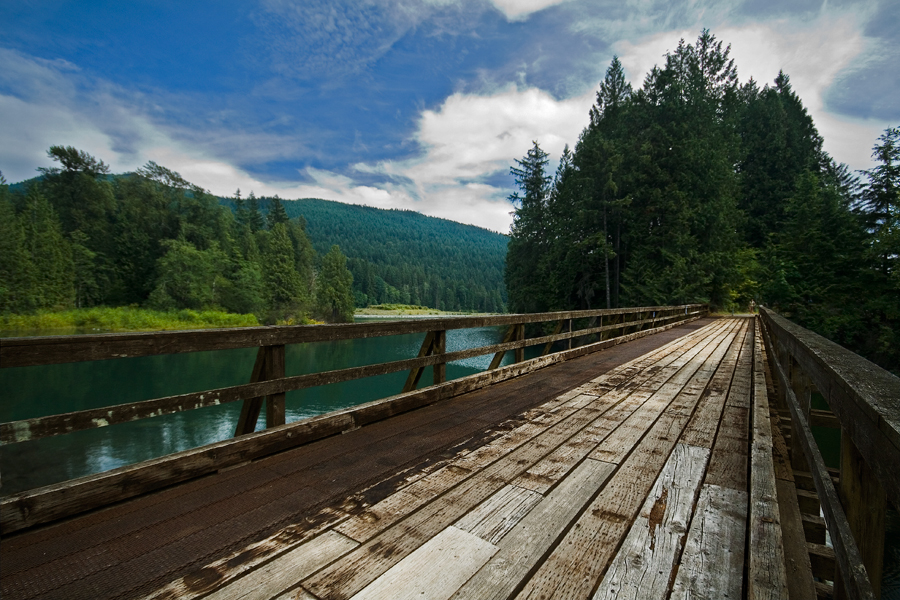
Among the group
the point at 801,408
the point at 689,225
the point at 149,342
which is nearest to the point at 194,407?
the point at 149,342

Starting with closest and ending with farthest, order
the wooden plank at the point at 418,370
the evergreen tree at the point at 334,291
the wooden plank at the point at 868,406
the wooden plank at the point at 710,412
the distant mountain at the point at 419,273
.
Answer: the wooden plank at the point at 868,406 → the wooden plank at the point at 710,412 → the wooden plank at the point at 418,370 → the evergreen tree at the point at 334,291 → the distant mountain at the point at 419,273

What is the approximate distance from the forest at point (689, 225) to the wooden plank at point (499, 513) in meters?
23.2

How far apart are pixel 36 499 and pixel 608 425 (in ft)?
11.2

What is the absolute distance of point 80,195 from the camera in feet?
171

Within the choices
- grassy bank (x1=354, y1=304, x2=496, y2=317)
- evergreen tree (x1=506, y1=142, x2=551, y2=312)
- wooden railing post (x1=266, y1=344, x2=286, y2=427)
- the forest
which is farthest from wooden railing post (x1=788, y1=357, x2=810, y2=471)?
grassy bank (x1=354, y1=304, x2=496, y2=317)

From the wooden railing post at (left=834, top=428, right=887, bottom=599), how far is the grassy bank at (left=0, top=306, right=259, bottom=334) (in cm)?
3738

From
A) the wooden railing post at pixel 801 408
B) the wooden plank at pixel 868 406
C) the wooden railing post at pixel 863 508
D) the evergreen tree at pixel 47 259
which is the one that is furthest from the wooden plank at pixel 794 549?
the evergreen tree at pixel 47 259

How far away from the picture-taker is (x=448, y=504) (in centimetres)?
194

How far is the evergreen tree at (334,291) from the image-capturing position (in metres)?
59.9

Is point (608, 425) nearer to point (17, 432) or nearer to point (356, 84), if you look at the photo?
point (17, 432)

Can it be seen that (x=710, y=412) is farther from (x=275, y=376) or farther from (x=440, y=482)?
(x=275, y=376)

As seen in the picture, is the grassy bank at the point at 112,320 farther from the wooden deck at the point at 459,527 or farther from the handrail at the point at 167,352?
the wooden deck at the point at 459,527

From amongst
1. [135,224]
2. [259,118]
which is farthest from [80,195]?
[259,118]

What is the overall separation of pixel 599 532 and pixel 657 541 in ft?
0.74
